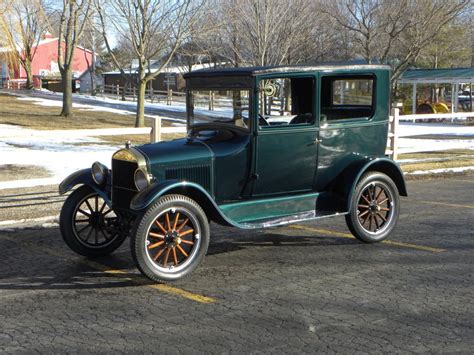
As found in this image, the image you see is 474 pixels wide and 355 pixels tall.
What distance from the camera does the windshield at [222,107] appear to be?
640 cm

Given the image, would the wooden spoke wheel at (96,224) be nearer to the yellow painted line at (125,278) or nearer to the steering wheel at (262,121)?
the yellow painted line at (125,278)

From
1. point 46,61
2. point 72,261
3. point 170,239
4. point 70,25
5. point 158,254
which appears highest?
point 46,61

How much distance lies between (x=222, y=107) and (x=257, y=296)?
180 cm

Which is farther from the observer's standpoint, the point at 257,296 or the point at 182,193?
the point at 182,193

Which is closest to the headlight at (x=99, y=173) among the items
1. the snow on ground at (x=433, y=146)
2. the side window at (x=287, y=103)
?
the side window at (x=287, y=103)

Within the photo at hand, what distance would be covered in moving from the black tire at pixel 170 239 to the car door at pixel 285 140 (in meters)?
0.95

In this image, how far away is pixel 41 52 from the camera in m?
73.9

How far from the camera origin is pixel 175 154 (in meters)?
6.07

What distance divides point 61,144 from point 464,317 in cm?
1599

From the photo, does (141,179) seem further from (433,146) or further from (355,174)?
(433,146)

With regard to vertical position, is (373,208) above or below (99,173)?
below

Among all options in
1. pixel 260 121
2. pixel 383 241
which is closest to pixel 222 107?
pixel 260 121

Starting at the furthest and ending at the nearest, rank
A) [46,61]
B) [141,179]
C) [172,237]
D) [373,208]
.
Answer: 1. [46,61]
2. [373,208]
3. [141,179]
4. [172,237]

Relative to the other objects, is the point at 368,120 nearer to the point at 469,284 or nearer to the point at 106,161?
the point at 469,284
